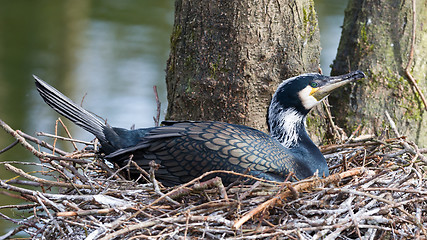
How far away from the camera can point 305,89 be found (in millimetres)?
3812

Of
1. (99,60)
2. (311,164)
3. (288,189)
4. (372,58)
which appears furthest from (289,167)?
(99,60)

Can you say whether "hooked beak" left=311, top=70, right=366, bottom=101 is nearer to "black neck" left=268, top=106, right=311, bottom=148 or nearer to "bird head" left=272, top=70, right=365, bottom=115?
"bird head" left=272, top=70, right=365, bottom=115

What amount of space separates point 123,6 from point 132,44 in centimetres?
285

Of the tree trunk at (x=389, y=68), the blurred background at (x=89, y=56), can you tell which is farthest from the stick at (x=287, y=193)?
the blurred background at (x=89, y=56)

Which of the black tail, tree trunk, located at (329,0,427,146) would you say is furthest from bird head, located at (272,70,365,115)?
the black tail

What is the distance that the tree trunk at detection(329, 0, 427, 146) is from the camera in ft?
15.3

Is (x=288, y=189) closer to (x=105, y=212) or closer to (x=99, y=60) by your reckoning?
(x=105, y=212)

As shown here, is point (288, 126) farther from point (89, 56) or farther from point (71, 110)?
point (89, 56)

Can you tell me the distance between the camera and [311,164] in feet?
12.0

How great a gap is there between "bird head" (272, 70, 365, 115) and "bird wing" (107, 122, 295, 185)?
0.34 m

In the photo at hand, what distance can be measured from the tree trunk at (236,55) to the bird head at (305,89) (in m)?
0.21

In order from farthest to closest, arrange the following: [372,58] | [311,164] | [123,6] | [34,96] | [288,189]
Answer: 1. [123,6]
2. [34,96]
3. [372,58]
4. [311,164]
5. [288,189]

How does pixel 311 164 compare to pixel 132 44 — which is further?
pixel 132 44

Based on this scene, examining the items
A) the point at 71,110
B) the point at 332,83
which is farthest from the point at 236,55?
the point at 71,110
